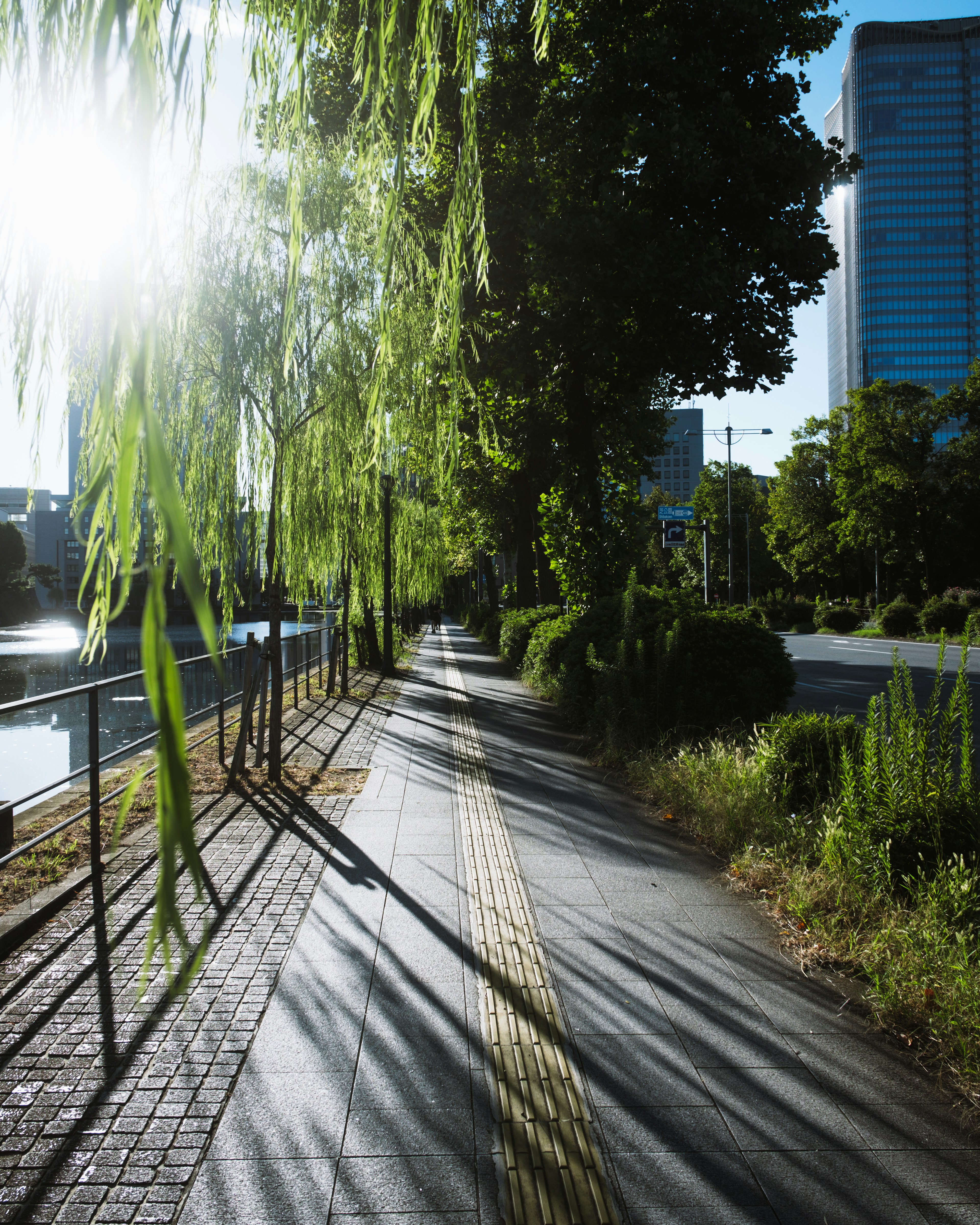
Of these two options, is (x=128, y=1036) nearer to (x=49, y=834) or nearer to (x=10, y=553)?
(x=49, y=834)

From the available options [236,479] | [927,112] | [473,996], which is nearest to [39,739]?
[236,479]

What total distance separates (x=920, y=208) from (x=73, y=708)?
127 m

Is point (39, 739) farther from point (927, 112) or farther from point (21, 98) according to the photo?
point (927, 112)

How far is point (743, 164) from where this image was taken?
1183cm

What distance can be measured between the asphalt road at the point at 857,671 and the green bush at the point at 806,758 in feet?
3.40

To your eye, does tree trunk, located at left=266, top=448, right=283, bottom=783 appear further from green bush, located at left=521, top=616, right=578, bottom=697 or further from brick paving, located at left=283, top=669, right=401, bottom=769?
green bush, located at left=521, top=616, right=578, bottom=697

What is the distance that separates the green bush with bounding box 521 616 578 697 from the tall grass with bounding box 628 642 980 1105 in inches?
259

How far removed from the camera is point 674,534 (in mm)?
22266

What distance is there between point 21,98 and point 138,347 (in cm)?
137

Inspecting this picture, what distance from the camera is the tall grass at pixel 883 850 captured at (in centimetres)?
325

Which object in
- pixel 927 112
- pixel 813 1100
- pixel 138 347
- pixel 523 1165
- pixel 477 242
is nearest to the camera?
pixel 138 347

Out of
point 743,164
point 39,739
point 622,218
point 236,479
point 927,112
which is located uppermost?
point 927,112

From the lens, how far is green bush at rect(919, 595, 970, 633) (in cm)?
3262

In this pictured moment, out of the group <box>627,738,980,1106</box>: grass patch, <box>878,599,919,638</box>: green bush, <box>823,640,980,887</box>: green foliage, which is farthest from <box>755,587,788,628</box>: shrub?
<box>823,640,980,887</box>: green foliage
